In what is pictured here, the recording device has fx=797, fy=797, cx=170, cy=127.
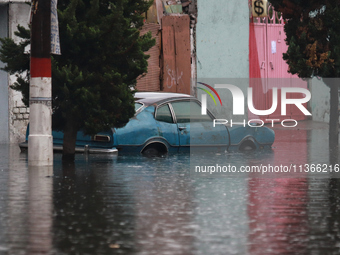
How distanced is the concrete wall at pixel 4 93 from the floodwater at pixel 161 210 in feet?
22.0

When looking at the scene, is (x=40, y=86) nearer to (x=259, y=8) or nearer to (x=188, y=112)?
(x=188, y=112)

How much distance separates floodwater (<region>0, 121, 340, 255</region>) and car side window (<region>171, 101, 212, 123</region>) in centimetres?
161

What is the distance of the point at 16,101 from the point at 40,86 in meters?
7.90

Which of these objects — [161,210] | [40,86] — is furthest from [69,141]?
[161,210]

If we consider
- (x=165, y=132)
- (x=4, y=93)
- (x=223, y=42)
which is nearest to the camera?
(x=165, y=132)

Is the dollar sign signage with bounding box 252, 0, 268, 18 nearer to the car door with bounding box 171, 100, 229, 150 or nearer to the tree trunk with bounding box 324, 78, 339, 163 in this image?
the tree trunk with bounding box 324, 78, 339, 163

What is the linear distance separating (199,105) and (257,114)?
12046mm


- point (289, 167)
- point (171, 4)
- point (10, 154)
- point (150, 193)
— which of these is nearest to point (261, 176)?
point (289, 167)

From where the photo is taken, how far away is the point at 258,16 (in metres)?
27.1

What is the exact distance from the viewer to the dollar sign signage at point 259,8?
26.9 metres

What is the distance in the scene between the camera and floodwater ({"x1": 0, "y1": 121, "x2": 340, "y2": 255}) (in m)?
7.10

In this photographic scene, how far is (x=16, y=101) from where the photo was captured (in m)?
21.6

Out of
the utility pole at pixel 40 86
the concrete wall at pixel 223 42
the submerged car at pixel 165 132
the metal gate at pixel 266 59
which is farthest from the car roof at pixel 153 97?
the metal gate at pixel 266 59

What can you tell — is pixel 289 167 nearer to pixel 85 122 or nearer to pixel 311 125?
pixel 85 122
